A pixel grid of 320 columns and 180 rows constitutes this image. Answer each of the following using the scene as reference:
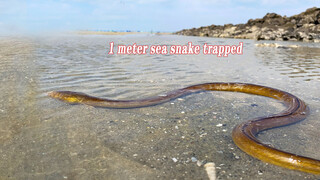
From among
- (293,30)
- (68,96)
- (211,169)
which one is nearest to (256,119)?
(211,169)

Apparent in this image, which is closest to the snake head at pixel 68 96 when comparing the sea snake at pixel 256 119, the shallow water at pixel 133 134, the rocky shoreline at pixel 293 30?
the sea snake at pixel 256 119

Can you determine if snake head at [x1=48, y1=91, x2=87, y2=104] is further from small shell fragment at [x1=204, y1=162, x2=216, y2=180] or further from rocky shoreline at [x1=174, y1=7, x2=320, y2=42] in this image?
rocky shoreline at [x1=174, y1=7, x2=320, y2=42]

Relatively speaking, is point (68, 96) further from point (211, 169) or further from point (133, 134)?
point (211, 169)

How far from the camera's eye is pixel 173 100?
446 cm

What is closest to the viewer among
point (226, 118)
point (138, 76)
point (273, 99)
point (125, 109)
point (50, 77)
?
point (226, 118)

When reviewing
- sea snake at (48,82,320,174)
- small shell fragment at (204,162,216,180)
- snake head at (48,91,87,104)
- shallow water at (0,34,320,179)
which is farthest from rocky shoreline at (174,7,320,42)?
small shell fragment at (204,162,216,180)

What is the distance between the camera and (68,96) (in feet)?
14.0

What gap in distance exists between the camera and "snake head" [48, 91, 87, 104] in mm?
4176

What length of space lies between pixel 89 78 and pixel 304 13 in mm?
41850

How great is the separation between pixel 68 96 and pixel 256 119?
3.18 metres

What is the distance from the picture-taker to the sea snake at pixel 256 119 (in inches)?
90.0

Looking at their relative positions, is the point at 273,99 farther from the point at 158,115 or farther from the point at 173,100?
the point at 158,115

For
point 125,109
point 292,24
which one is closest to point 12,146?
point 125,109

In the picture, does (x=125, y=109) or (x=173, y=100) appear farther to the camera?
(x=173, y=100)
